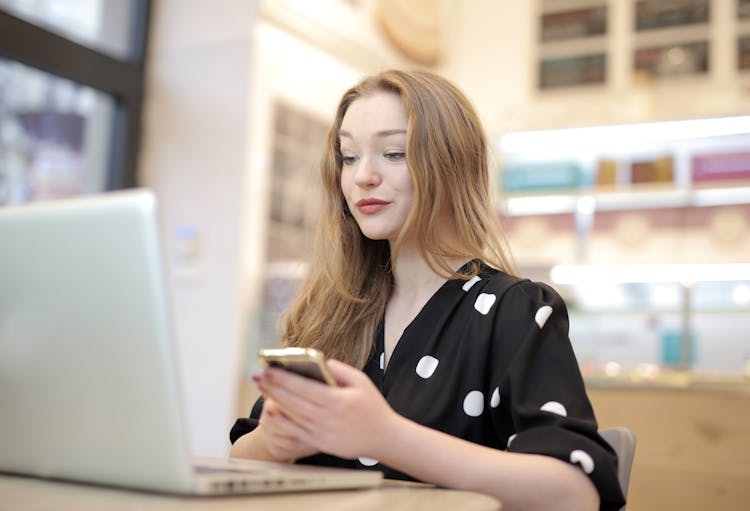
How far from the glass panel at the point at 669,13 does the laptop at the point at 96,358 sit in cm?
500

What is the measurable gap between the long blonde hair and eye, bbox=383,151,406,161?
29mm

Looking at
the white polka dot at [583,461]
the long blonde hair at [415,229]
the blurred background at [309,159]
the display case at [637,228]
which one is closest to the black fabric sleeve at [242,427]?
the long blonde hair at [415,229]

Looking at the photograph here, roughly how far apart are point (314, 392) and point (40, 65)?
134 inches

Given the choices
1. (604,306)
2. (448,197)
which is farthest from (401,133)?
(604,306)

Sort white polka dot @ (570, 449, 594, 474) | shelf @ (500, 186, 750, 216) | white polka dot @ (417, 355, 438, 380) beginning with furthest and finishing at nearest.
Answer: shelf @ (500, 186, 750, 216) < white polka dot @ (417, 355, 438, 380) < white polka dot @ (570, 449, 594, 474)

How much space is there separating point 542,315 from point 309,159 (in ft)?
12.1

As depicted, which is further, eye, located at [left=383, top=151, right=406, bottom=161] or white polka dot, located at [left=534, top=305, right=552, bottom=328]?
eye, located at [left=383, top=151, right=406, bottom=161]

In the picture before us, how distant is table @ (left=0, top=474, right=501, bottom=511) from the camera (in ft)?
2.38

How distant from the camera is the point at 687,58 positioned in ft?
17.2

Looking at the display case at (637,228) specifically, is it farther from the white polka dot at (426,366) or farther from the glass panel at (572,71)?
the white polka dot at (426,366)

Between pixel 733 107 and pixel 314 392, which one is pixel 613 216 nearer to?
pixel 733 107

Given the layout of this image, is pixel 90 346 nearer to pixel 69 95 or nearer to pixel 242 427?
pixel 242 427

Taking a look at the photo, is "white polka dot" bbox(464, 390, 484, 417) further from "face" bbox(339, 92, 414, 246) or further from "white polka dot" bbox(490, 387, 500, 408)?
"face" bbox(339, 92, 414, 246)

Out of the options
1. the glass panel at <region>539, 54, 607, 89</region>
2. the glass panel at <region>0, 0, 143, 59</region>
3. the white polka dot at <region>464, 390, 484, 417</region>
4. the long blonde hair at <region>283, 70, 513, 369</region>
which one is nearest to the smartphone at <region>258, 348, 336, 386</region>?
the white polka dot at <region>464, 390, 484, 417</region>
